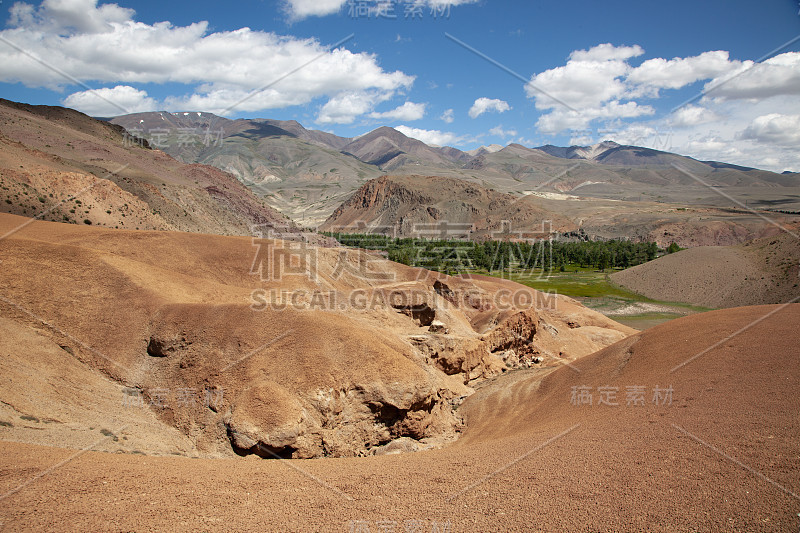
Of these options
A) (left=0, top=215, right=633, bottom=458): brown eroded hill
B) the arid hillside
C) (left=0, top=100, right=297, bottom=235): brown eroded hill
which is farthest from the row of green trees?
(left=0, top=215, right=633, bottom=458): brown eroded hill

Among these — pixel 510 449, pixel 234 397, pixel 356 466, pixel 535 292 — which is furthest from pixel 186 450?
pixel 535 292

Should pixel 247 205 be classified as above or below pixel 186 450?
above

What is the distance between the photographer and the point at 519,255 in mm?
99625

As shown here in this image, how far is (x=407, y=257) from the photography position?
83750 mm

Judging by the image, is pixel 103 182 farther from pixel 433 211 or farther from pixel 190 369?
pixel 433 211

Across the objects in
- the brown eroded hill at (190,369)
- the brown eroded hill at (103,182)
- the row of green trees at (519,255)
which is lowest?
the brown eroded hill at (190,369)

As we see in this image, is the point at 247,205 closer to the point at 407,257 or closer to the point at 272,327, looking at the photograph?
the point at 407,257

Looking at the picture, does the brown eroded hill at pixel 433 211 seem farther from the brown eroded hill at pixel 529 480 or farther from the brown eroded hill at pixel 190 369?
the brown eroded hill at pixel 529 480

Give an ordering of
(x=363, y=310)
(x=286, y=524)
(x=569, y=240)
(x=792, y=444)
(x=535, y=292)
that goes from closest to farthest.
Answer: (x=286, y=524) → (x=792, y=444) → (x=363, y=310) → (x=535, y=292) → (x=569, y=240)

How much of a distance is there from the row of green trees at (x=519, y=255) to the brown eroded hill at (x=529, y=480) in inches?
2751

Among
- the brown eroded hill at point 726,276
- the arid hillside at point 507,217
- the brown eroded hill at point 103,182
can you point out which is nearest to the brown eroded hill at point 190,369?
the brown eroded hill at point 103,182

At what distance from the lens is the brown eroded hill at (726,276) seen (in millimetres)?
63031

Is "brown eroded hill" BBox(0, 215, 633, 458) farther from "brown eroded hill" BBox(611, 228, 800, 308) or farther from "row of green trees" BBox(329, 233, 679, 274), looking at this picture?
"row of green trees" BBox(329, 233, 679, 274)

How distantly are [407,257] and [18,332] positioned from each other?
69.7 metres
